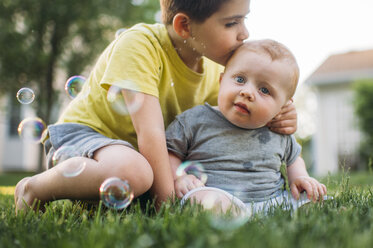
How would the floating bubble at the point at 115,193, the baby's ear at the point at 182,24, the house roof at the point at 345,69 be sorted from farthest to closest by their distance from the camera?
1. the house roof at the point at 345,69
2. the baby's ear at the point at 182,24
3. the floating bubble at the point at 115,193

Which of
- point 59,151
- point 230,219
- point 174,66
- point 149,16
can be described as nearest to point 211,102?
point 174,66

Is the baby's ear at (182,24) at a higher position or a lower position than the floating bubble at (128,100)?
higher

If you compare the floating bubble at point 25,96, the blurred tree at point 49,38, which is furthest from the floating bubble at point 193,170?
the blurred tree at point 49,38

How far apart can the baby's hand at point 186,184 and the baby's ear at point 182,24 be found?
81 centimetres

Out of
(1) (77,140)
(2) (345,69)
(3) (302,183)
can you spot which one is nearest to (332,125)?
(2) (345,69)

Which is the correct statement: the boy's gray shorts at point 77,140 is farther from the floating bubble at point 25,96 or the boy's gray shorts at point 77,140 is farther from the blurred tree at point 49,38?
the blurred tree at point 49,38

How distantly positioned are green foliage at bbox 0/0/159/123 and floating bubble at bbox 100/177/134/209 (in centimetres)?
827

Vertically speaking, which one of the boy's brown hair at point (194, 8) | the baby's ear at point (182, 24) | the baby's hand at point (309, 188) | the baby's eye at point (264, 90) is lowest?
the baby's hand at point (309, 188)

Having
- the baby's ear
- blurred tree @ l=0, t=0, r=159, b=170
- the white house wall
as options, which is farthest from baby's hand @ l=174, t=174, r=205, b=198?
the white house wall

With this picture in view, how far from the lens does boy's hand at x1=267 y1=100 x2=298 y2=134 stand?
222 cm

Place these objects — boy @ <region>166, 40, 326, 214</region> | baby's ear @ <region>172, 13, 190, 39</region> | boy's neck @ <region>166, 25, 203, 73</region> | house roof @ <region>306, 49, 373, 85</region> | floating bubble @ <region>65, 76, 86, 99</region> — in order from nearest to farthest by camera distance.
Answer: boy @ <region>166, 40, 326, 214</region>
baby's ear @ <region>172, 13, 190, 39</region>
boy's neck @ <region>166, 25, 203, 73</region>
floating bubble @ <region>65, 76, 86, 99</region>
house roof @ <region>306, 49, 373, 85</region>

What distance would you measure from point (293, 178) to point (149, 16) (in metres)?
10.4

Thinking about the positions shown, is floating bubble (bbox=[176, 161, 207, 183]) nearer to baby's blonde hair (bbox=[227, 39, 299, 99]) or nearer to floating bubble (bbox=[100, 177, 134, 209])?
floating bubble (bbox=[100, 177, 134, 209])

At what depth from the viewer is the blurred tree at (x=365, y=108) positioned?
1038 centimetres
